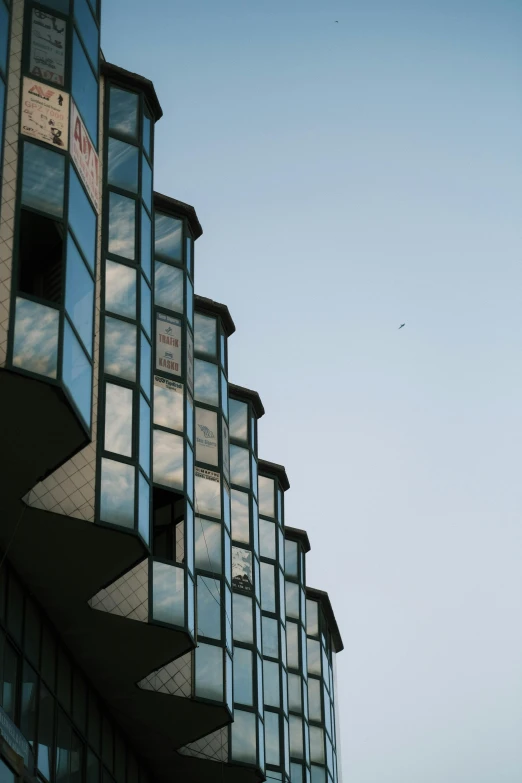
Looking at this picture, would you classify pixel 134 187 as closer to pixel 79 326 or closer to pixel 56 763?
pixel 79 326

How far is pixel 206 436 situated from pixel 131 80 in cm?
992

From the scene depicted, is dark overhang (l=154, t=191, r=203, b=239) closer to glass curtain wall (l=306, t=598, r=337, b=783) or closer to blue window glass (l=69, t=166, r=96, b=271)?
blue window glass (l=69, t=166, r=96, b=271)

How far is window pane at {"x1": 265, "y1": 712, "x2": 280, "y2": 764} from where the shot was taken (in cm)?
4350

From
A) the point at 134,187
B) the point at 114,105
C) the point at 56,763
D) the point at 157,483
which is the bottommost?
the point at 56,763

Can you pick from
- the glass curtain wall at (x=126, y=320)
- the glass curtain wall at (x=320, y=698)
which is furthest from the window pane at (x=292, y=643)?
the glass curtain wall at (x=126, y=320)

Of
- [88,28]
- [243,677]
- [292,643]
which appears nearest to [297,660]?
[292,643]

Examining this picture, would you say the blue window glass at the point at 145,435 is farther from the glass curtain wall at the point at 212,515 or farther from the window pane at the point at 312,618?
the window pane at the point at 312,618

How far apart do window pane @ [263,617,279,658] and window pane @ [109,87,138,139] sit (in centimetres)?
1902

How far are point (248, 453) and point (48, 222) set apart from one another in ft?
65.8

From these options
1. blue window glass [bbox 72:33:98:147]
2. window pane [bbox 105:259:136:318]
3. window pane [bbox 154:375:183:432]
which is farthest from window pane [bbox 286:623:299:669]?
blue window glass [bbox 72:33:98:147]

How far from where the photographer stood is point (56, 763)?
97.9 feet

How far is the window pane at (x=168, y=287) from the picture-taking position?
34.7m

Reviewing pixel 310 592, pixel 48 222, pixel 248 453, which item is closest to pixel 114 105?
pixel 48 222

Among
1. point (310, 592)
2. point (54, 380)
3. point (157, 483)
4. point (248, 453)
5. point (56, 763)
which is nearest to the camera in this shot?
point (54, 380)
